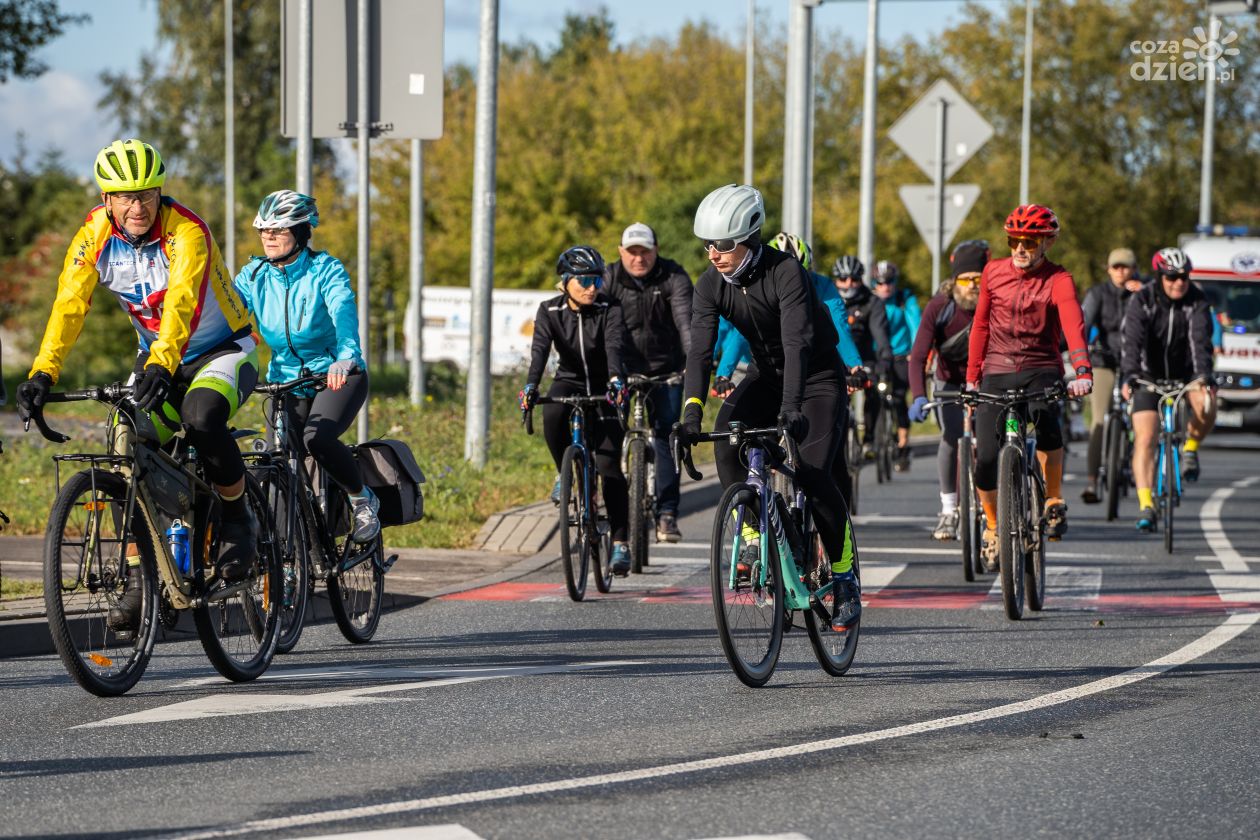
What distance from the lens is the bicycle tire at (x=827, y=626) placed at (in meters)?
8.03

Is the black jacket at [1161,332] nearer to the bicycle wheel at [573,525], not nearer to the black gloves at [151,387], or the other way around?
the bicycle wheel at [573,525]

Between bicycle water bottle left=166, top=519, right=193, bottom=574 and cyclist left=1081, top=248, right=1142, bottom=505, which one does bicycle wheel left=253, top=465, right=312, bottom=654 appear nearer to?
bicycle water bottle left=166, top=519, right=193, bottom=574

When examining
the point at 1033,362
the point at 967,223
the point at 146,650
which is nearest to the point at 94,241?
the point at 146,650

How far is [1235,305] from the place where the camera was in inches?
1145

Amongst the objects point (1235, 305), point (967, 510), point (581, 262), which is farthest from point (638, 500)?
point (1235, 305)

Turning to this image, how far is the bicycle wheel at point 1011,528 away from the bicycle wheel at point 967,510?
105 cm

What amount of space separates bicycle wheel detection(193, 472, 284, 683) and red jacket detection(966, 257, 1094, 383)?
14.1 feet

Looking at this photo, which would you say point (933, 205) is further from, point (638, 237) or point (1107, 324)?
point (638, 237)

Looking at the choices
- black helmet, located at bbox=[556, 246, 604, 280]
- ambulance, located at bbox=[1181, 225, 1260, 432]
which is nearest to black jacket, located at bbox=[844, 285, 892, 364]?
black helmet, located at bbox=[556, 246, 604, 280]

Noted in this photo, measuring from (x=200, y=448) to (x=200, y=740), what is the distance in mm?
1324

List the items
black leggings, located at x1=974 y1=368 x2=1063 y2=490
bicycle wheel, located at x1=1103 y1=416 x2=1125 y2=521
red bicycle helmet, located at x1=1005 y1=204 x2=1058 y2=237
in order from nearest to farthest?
red bicycle helmet, located at x1=1005 y1=204 x2=1058 y2=237 < black leggings, located at x1=974 y1=368 x2=1063 y2=490 < bicycle wheel, located at x1=1103 y1=416 x2=1125 y2=521

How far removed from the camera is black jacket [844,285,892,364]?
667 inches

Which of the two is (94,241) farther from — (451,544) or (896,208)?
(896,208)

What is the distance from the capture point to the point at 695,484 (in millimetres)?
17062
